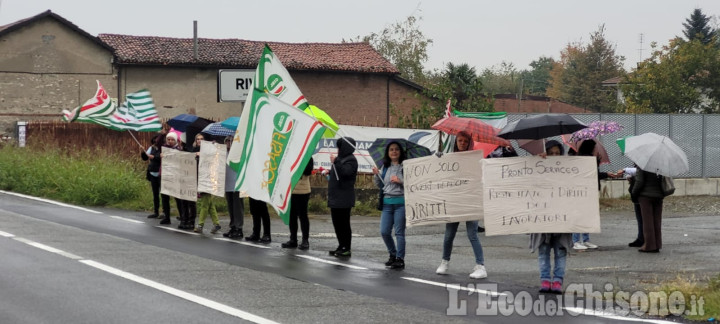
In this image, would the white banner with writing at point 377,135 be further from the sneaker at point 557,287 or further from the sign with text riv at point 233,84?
the sneaker at point 557,287

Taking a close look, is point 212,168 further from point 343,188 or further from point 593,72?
point 593,72

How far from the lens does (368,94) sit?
172 feet

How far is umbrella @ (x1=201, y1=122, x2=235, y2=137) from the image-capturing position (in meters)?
17.2

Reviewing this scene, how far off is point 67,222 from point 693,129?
741 inches

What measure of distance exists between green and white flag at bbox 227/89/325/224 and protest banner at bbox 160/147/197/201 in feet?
11.4

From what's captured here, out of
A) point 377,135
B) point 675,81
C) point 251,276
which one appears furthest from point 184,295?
point 675,81

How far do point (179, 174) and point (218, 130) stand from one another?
1.18 m

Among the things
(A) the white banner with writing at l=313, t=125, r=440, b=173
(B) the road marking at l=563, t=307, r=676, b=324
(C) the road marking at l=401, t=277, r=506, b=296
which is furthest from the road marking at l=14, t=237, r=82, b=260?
(A) the white banner with writing at l=313, t=125, r=440, b=173

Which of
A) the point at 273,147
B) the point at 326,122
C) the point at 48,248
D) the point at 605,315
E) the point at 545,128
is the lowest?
the point at 605,315

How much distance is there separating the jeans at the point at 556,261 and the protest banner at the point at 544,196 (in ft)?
0.65

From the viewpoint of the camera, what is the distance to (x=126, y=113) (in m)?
22.1

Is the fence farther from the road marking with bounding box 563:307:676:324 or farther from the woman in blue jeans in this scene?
the road marking with bounding box 563:307:676:324

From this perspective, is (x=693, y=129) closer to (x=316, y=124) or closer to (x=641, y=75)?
(x=316, y=124)

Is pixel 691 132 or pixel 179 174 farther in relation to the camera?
pixel 691 132
